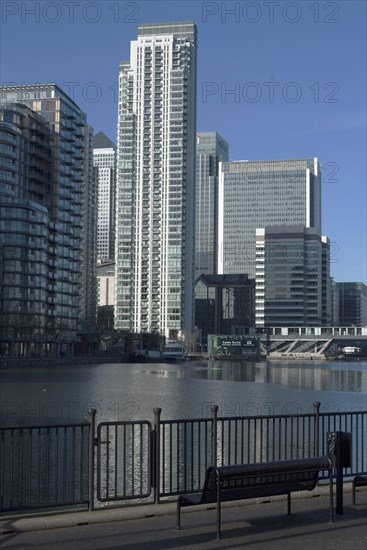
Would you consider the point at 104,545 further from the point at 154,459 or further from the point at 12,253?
the point at 12,253

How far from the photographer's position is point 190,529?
11812mm

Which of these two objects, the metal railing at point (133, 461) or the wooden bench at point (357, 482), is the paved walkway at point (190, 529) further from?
the metal railing at point (133, 461)

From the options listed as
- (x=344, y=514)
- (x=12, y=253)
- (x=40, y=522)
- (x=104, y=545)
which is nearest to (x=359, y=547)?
(x=344, y=514)

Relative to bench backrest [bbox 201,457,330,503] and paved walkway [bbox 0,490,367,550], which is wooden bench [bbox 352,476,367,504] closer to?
paved walkway [bbox 0,490,367,550]

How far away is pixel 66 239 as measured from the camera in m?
168

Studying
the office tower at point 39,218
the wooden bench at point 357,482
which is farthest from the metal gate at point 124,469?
the office tower at point 39,218

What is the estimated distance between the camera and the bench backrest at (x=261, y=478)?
11.5m

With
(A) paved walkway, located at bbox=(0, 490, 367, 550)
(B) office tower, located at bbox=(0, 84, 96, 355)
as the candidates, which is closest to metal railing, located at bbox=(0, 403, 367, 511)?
(A) paved walkway, located at bbox=(0, 490, 367, 550)

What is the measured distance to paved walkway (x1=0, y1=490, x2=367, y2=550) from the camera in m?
10.9

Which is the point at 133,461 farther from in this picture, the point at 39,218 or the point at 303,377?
the point at 39,218

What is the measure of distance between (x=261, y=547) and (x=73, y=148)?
170948 mm

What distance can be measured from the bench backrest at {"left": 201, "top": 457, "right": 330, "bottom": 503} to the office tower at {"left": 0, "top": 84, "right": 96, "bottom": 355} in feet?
434

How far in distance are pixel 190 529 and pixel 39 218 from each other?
14069 centimetres

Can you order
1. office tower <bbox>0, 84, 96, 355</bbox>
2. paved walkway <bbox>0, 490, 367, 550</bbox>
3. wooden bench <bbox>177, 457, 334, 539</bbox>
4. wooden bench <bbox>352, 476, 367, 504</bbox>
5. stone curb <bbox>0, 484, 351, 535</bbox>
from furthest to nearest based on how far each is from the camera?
1. office tower <bbox>0, 84, 96, 355</bbox>
2. wooden bench <bbox>352, 476, 367, 504</bbox>
3. stone curb <bbox>0, 484, 351, 535</bbox>
4. wooden bench <bbox>177, 457, 334, 539</bbox>
5. paved walkway <bbox>0, 490, 367, 550</bbox>
